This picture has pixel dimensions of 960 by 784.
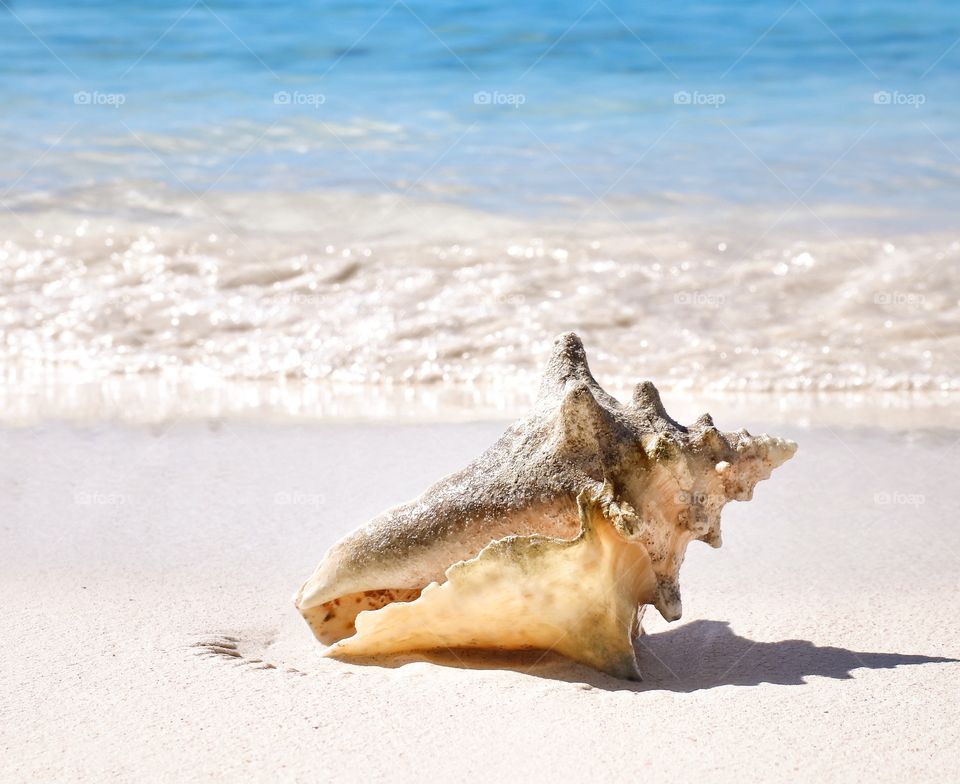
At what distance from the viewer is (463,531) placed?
2.28 metres

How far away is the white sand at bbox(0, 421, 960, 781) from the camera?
1.87 meters

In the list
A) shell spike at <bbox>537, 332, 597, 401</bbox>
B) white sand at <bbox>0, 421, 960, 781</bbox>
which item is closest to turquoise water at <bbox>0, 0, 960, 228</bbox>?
white sand at <bbox>0, 421, 960, 781</bbox>

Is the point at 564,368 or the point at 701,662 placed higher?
the point at 564,368

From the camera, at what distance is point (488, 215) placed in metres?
7.15

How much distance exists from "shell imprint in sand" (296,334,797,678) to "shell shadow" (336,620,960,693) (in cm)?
3

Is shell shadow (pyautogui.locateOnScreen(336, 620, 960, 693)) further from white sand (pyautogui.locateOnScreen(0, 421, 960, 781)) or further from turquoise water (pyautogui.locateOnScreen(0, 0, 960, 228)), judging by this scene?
turquoise water (pyautogui.locateOnScreen(0, 0, 960, 228))

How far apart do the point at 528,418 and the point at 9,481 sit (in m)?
2.00

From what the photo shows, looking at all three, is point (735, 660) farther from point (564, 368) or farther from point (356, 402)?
point (356, 402)

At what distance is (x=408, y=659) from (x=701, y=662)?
1.97ft

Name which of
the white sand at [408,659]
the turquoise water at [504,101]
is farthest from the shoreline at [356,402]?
the turquoise water at [504,101]

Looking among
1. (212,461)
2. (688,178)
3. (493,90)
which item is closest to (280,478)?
(212,461)

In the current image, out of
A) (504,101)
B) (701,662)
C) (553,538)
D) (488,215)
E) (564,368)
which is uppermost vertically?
(504,101)

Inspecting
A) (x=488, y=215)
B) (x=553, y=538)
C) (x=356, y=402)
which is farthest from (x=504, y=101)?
(x=553, y=538)

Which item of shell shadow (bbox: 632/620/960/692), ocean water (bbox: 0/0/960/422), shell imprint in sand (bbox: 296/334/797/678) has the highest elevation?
ocean water (bbox: 0/0/960/422)
